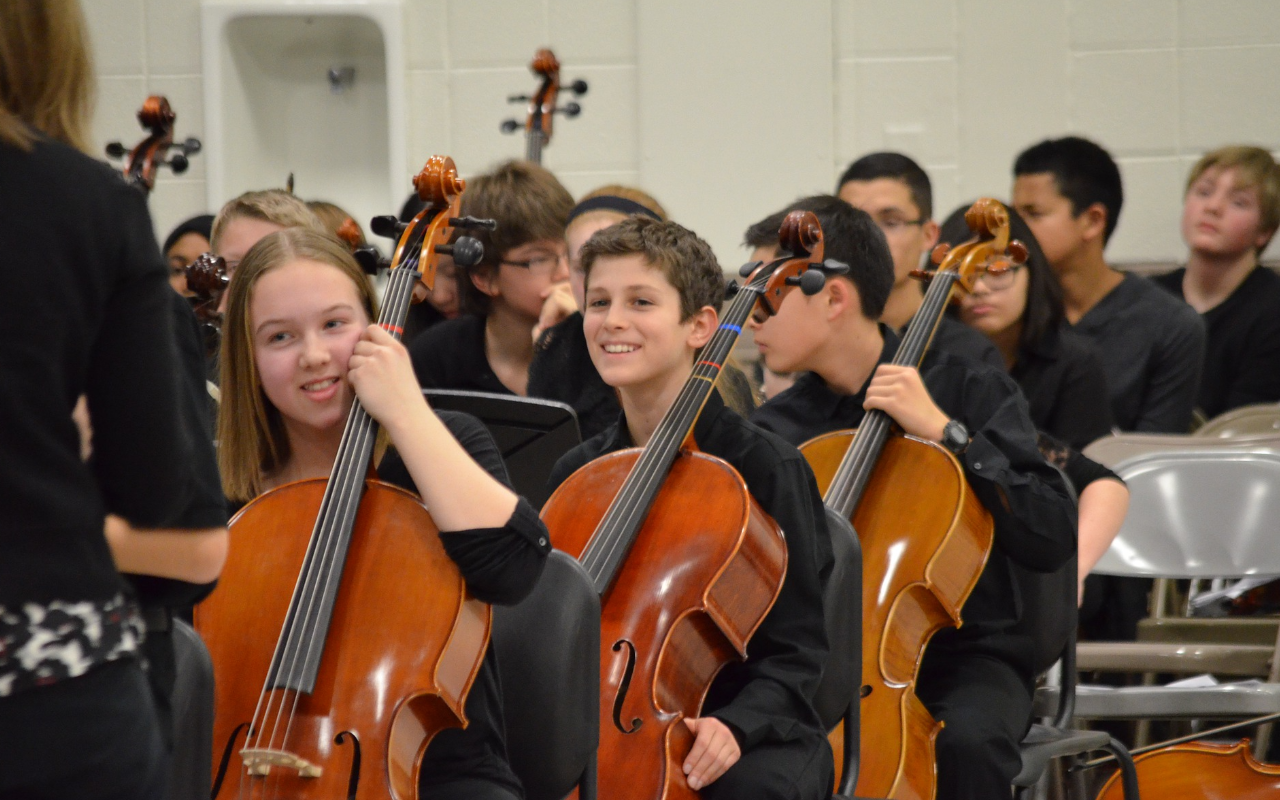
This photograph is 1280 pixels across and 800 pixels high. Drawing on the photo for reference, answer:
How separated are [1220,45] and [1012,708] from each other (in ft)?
9.61

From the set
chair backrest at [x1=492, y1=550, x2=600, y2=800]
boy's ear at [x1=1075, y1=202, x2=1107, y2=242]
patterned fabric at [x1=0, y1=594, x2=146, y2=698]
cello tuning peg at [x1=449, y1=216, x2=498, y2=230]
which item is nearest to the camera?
patterned fabric at [x1=0, y1=594, x2=146, y2=698]

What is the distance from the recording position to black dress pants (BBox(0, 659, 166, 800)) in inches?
35.6

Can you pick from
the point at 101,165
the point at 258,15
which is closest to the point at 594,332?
the point at 101,165

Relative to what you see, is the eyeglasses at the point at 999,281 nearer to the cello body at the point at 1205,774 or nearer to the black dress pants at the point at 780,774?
the cello body at the point at 1205,774

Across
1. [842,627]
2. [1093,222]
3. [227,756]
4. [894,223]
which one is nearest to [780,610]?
[842,627]

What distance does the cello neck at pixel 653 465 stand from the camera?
184cm

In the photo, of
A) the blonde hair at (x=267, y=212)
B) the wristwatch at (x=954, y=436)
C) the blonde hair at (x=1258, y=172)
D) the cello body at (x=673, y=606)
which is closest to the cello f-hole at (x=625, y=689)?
the cello body at (x=673, y=606)

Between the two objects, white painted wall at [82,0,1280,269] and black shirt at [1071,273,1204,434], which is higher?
white painted wall at [82,0,1280,269]

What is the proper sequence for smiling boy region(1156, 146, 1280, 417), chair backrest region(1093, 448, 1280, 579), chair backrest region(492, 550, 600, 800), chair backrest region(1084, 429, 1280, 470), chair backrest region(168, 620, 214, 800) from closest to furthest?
chair backrest region(168, 620, 214, 800) → chair backrest region(492, 550, 600, 800) → chair backrest region(1093, 448, 1280, 579) → chair backrest region(1084, 429, 1280, 470) → smiling boy region(1156, 146, 1280, 417)

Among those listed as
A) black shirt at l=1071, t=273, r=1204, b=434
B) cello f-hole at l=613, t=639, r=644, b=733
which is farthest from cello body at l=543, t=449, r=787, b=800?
black shirt at l=1071, t=273, r=1204, b=434

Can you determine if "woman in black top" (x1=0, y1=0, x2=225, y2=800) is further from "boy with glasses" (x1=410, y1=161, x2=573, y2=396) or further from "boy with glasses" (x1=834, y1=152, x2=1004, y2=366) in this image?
"boy with glasses" (x1=834, y1=152, x2=1004, y2=366)

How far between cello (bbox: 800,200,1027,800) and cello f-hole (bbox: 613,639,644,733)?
474mm

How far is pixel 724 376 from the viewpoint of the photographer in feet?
8.82

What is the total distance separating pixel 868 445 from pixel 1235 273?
2308 mm
